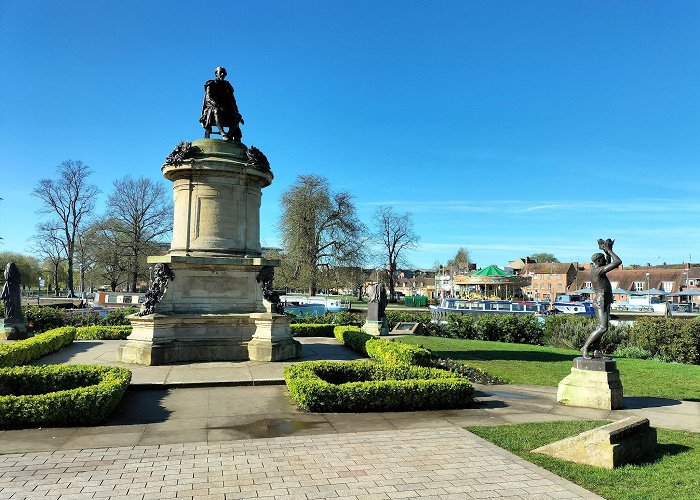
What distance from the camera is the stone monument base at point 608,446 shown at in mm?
6336

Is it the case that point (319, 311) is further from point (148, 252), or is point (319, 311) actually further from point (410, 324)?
point (148, 252)

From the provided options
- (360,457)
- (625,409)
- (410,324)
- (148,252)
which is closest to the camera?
(360,457)

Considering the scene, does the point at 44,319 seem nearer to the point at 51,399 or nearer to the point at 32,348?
the point at 32,348

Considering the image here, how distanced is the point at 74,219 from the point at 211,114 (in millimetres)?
46430

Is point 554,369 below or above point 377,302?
below

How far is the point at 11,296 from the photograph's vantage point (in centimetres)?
1797

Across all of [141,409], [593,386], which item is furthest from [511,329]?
[141,409]

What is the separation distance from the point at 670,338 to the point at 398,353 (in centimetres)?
1671

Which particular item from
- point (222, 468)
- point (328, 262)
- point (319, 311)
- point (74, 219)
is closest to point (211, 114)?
point (222, 468)

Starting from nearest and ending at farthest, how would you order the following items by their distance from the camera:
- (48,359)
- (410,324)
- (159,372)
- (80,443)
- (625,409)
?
(80,443)
(625,409)
(159,372)
(48,359)
(410,324)

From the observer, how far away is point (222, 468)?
6023 mm

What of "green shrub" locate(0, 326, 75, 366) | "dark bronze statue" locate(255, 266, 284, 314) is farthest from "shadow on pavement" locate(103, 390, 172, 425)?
"dark bronze statue" locate(255, 266, 284, 314)

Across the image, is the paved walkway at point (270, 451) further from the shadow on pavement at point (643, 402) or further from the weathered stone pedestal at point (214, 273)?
the weathered stone pedestal at point (214, 273)

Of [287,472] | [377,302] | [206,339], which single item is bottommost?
[287,472]
